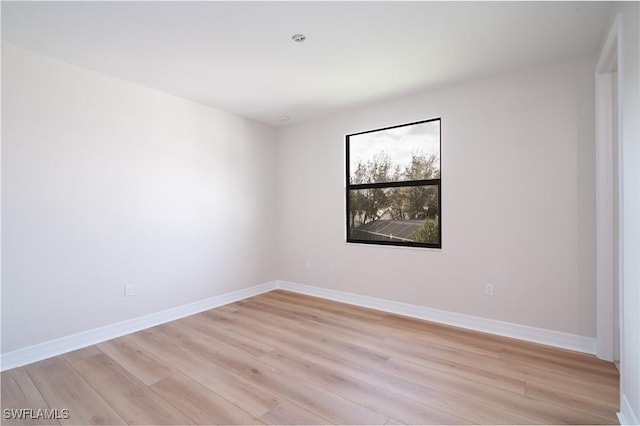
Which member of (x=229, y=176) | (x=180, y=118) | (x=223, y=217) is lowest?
(x=223, y=217)

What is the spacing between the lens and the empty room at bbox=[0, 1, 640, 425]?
194 centimetres

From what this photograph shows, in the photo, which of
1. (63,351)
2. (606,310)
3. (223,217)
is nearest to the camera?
(606,310)

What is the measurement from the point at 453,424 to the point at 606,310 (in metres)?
Answer: 1.69

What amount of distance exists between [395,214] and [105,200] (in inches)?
121

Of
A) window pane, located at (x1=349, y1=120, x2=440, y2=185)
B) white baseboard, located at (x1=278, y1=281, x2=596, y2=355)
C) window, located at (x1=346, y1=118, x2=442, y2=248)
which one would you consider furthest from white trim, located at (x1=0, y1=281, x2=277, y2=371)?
window pane, located at (x1=349, y1=120, x2=440, y2=185)

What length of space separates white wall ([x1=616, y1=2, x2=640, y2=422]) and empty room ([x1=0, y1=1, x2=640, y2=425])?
0.06 ft

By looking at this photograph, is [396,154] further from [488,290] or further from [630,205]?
[630,205]

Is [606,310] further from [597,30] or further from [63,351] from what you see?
[63,351]

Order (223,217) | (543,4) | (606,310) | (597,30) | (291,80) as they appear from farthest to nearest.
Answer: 1. (223,217)
2. (291,80)
3. (606,310)
4. (597,30)
5. (543,4)

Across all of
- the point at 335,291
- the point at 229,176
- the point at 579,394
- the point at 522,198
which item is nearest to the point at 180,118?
the point at 229,176

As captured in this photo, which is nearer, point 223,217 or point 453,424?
point 453,424

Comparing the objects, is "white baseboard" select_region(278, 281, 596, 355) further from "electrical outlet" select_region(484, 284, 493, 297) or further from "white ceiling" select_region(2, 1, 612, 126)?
"white ceiling" select_region(2, 1, 612, 126)

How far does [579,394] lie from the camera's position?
196 centimetres

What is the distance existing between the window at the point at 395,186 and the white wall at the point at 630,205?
168cm
